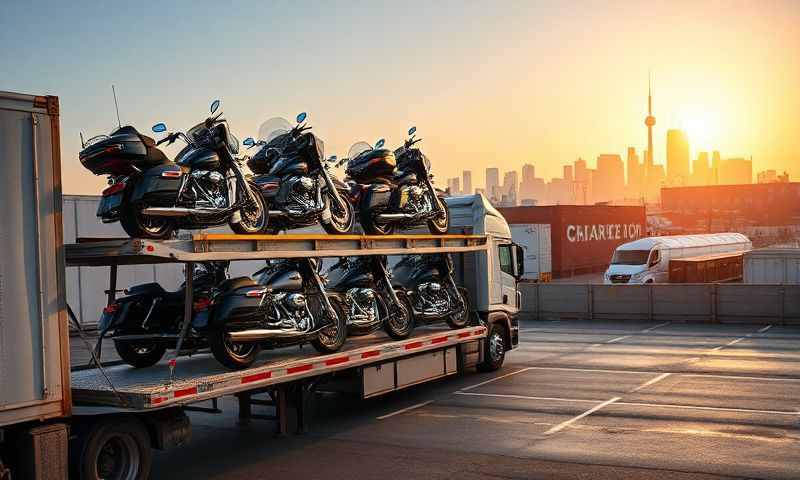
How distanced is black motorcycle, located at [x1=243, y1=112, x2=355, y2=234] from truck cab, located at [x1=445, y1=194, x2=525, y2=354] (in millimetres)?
3857

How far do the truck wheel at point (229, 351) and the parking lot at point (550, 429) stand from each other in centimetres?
125

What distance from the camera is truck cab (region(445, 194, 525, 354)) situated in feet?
54.2

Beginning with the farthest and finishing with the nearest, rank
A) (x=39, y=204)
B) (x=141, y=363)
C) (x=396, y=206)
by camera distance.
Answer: (x=396, y=206)
(x=141, y=363)
(x=39, y=204)

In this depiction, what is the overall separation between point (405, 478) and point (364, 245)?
390cm

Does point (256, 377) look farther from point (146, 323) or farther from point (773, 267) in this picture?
point (773, 267)

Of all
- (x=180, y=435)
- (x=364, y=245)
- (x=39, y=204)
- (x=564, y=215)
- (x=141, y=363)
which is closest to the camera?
(x=39, y=204)

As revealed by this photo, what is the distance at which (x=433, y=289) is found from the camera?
49.0 ft

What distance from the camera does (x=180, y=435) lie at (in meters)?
9.16

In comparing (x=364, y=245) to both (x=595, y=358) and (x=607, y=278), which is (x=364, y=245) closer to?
(x=595, y=358)

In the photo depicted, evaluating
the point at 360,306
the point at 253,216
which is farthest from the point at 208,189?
the point at 360,306

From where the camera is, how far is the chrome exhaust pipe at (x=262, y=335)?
10086 millimetres

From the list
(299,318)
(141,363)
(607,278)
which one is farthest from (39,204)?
(607,278)

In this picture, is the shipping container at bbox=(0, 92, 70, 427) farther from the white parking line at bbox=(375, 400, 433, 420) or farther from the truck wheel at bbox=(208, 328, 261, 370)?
the white parking line at bbox=(375, 400, 433, 420)

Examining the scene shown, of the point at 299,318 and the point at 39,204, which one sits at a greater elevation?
the point at 39,204
